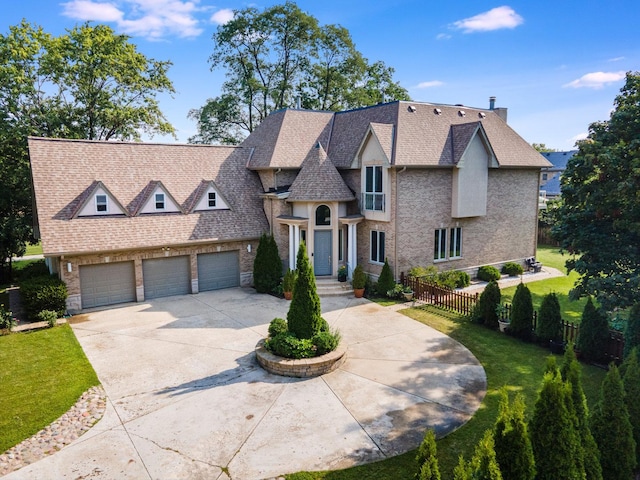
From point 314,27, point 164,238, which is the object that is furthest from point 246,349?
point 314,27

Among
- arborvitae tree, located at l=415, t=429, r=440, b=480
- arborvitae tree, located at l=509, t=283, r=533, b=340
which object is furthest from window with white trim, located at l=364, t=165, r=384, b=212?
arborvitae tree, located at l=415, t=429, r=440, b=480

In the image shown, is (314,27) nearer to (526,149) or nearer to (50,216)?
(526,149)

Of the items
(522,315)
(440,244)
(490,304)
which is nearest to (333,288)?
(440,244)

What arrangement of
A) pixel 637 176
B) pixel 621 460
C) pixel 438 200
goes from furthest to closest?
pixel 438 200 → pixel 637 176 → pixel 621 460

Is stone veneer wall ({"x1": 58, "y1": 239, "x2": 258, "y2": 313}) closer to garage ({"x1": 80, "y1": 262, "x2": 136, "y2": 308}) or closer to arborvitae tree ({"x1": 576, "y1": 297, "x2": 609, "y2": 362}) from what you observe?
garage ({"x1": 80, "y1": 262, "x2": 136, "y2": 308})

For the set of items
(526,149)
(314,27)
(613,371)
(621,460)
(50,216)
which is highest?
(314,27)

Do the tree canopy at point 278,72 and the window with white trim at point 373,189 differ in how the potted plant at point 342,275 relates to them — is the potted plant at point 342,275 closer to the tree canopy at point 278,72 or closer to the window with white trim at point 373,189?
the window with white trim at point 373,189

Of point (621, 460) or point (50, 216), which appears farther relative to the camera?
point (50, 216)
